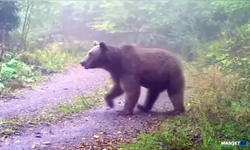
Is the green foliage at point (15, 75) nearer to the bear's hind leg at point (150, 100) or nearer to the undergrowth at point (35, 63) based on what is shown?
the undergrowth at point (35, 63)

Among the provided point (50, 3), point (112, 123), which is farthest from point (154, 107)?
point (50, 3)

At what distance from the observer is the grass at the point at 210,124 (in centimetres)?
513

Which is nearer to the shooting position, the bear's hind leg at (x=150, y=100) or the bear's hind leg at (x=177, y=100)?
the bear's hind leg at (x=177, y=100)

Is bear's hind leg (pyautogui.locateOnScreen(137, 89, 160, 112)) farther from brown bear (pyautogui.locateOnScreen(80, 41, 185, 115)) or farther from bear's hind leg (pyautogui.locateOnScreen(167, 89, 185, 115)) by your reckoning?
bear's hind leg (pyautogui.locateOnScreen(167, 89, 185, 115))

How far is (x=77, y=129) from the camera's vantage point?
21.5 ft

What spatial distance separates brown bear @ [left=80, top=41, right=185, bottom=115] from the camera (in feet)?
25.1

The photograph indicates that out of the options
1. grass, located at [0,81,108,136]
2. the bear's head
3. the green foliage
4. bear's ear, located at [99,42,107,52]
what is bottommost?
grass, located at [0,81,108,136]

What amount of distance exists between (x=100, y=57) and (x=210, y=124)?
128 inches

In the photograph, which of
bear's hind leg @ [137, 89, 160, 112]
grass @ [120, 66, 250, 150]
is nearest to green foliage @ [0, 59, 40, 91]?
bear's hind leg @ [137, 89, 160, 112]

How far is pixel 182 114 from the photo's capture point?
7402mm

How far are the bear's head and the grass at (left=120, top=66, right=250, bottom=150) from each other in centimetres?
203

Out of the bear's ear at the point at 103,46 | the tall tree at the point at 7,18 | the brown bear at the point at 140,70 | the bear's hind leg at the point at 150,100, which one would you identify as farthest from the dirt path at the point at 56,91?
the tall tree at the point at 7,18

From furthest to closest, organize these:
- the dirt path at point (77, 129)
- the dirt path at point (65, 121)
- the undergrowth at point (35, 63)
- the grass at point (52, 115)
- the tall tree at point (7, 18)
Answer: the tall tree at point (7, 18), the undergrowth at point (35, 63), the grass at point (52, 115), the dirt path at point (65, 121), the dirt path at point (77, 129)

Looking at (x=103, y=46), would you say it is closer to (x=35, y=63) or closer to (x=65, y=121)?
(x=65, y=121)
